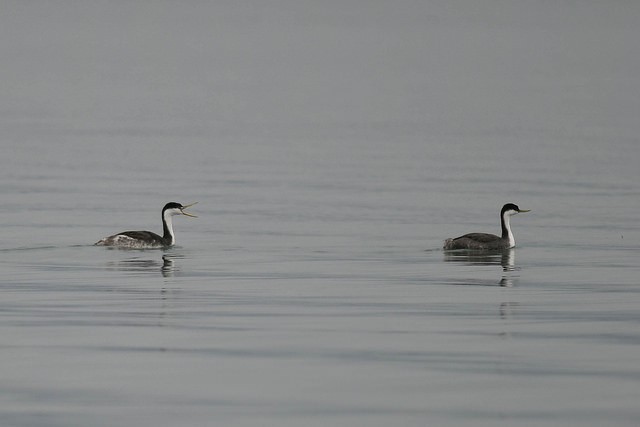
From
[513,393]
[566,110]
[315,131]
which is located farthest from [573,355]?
[566,110]

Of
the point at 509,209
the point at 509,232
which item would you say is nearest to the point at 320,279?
the point at 509,232

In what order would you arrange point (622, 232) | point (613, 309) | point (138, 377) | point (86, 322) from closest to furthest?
1. point (138, 377)
2. point (86, 322)
3. point (613, 309)
4. point (622, 232)

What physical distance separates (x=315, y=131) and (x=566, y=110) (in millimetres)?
17932

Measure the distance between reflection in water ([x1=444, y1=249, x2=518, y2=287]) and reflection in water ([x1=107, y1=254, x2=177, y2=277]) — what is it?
446cm

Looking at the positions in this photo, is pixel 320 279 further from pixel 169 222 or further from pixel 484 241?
pixel 169 222

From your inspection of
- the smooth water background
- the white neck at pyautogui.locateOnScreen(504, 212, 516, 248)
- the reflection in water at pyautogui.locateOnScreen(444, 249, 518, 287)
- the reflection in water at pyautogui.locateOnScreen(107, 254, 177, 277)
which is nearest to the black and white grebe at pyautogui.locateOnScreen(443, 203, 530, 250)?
the white neck at pyautogui.locateOnScreen(504, 212, 516, 248)

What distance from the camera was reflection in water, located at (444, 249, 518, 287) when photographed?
2744 centimetres

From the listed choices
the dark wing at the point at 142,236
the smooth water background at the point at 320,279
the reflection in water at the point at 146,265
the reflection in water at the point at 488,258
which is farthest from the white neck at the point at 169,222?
the reflection in water at the point at 488,258

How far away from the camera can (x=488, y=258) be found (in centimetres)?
2909

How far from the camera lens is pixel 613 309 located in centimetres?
2117

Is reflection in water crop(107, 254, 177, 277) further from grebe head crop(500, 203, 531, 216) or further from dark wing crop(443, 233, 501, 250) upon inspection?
grebe head crop(500, 203, 531, 216)

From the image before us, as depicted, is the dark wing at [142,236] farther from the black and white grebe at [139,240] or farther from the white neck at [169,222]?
the white neck at [169,222]

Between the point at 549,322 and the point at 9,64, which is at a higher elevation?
the point at 9,64

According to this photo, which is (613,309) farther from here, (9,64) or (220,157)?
(9,64)
